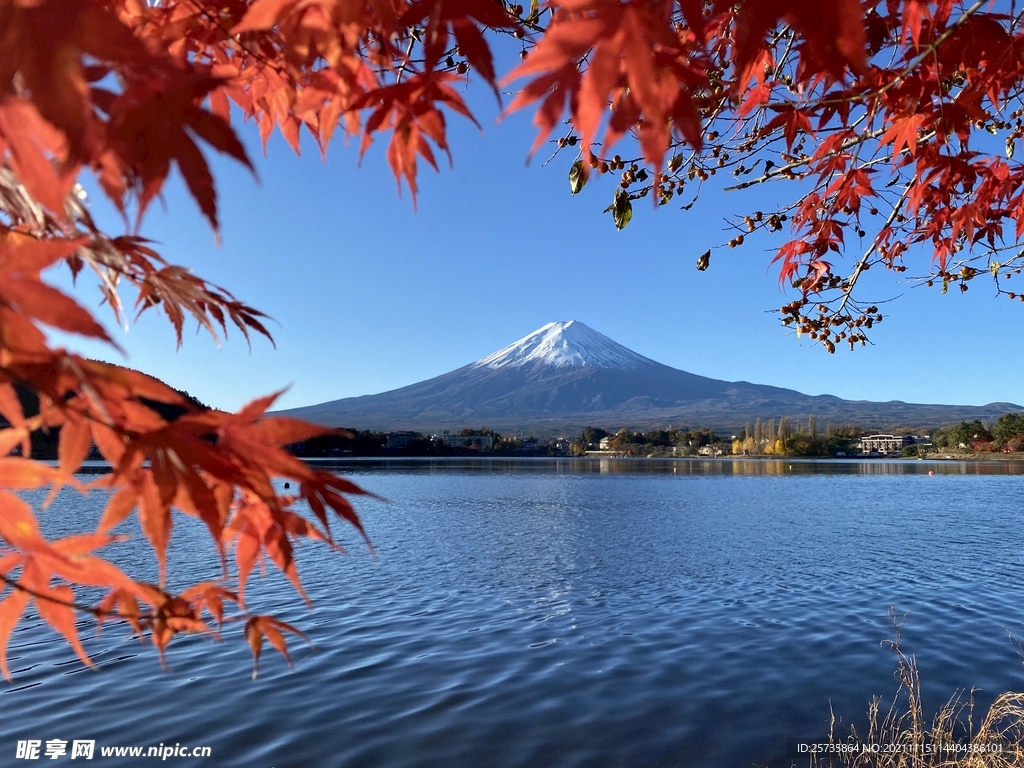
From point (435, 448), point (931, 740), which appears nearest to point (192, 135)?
point (931, 740)

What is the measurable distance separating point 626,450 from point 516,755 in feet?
422

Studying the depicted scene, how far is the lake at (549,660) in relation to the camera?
18.7 ft

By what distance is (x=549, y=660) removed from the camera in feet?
25.7

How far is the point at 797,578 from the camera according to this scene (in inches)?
524

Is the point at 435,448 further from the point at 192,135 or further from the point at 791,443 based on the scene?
the point at 192,135

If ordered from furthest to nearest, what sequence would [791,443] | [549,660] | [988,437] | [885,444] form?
[885,444]
[791,443]
[988,437]
[549,660]

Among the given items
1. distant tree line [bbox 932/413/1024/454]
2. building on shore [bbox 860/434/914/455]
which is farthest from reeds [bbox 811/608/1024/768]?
building on shore [bbox 860/434/914/455]

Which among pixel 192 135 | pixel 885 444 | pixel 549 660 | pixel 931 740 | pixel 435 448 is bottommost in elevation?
pixel 885 444

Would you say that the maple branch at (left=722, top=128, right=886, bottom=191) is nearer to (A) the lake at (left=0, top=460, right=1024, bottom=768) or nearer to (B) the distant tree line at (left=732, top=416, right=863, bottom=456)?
(A) the lake at (left=0, top=460, right=1024, bottom=768)

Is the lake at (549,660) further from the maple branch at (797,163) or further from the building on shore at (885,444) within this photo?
the building on shore at (885,444)

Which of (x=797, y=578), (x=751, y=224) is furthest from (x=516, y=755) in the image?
(x=797, y=578)

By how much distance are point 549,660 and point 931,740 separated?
13.2ft

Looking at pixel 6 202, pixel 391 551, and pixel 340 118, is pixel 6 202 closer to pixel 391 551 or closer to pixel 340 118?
pixel 340 118

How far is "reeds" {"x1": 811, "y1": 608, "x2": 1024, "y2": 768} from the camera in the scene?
13.8 ft
